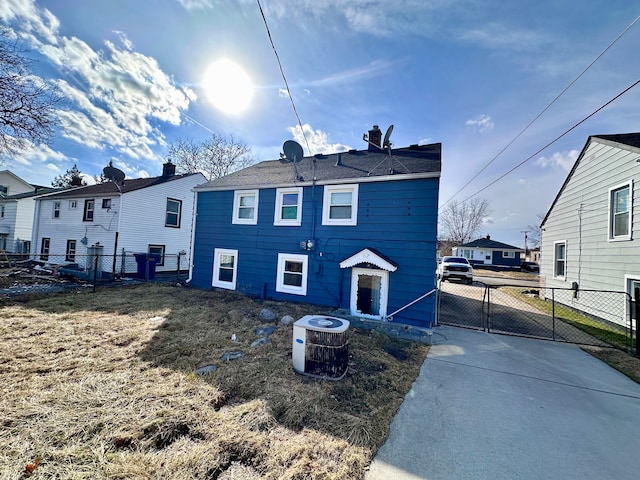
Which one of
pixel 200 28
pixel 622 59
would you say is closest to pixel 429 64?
pixel 622 59

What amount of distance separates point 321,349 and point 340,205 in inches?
202

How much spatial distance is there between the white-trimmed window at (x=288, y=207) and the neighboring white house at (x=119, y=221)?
8.93 metres

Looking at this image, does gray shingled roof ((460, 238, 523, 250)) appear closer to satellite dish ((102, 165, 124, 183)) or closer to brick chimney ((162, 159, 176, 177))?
brick chimney ((162, 159, 176, 177))

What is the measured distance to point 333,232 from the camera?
320 inches

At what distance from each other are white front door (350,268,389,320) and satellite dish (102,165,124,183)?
16538mm

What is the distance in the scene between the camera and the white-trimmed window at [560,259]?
10.3 metres

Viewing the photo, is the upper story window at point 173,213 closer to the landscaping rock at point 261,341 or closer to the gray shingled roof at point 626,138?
the landscaping rock at point 261,341

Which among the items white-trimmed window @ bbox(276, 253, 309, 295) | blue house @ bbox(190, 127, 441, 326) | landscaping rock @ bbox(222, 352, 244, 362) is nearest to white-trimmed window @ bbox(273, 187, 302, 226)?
blue house @ bbox(190, 127, 441, 326)

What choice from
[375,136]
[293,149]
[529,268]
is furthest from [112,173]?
[529,268]

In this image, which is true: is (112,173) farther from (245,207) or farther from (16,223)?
(16,223)

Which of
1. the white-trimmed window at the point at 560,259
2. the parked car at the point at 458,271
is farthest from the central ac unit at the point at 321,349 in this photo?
the parked car at the point at 458,271

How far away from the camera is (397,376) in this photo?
4.28 metres

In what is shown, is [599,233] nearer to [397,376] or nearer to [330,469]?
[397,376]

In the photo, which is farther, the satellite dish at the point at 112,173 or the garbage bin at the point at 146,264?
the satellite dish at the point at 112,173
